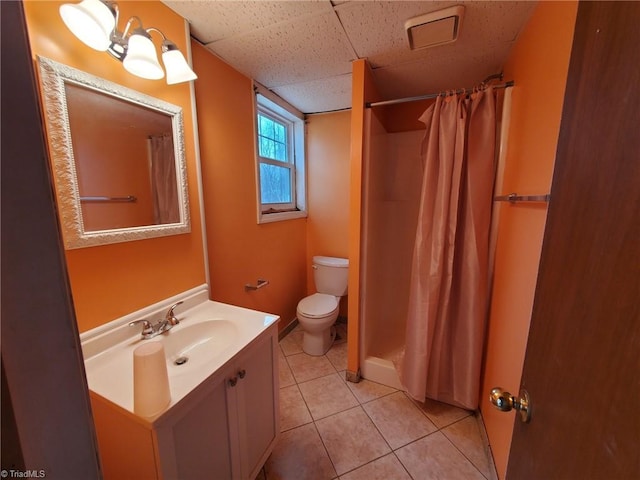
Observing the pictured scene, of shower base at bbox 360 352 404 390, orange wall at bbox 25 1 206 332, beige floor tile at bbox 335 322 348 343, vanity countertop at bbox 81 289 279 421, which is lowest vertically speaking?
beige floor tile at bbox 335 322 348 343

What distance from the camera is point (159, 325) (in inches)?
44.4

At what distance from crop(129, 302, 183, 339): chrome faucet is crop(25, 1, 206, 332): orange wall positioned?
79 millimetres

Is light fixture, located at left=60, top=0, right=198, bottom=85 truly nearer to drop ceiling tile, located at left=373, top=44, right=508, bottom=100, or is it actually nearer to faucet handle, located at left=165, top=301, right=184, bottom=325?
faucet handle, located at left=165, top=301, right=184, bottom=325

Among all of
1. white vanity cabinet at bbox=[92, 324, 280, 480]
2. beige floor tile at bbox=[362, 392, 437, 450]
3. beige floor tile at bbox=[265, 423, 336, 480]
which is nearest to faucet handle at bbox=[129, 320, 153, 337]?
white vanity cabinet at bbox=[92, 324, 280, 480]

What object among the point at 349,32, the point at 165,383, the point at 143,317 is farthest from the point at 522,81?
the point at 143,317

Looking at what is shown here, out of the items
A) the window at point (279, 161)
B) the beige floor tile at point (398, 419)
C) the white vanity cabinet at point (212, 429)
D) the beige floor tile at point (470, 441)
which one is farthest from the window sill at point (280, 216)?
the beige floor tile at point (470, 441)

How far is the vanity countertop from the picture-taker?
2.66 ft

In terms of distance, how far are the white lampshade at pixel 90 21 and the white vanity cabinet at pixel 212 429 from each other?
3.81ft

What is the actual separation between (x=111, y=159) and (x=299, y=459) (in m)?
1.66

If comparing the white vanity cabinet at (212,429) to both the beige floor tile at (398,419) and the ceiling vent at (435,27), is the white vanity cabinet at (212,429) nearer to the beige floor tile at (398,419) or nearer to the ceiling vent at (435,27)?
the beige floor tile at (398,419)

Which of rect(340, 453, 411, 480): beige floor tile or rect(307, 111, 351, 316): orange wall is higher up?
rect(307, 111, 351, 316): orange wall

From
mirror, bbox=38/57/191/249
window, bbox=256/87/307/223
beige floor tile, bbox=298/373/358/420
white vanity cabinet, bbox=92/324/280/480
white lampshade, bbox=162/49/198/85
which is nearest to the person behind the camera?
white vanity cabinet, bbox=92/324/280/480

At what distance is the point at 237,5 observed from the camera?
1126 millimetres

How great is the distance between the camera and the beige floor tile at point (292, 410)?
152cm
